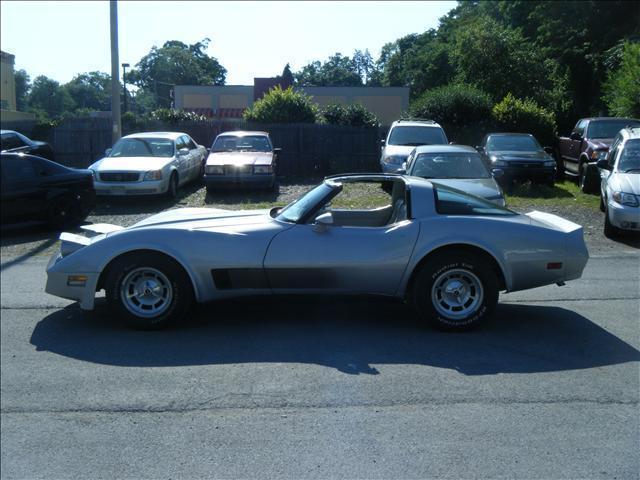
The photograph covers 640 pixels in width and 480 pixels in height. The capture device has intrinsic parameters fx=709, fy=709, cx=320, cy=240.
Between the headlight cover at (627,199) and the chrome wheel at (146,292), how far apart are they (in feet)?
25.5

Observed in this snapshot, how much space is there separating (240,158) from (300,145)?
5.58 m

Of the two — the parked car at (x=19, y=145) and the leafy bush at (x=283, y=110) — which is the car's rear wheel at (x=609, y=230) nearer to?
the leafy bush at (x=283, y=110)

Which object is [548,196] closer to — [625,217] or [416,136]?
[416,136]

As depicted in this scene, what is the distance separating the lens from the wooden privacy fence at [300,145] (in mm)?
22625

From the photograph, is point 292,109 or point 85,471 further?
point 292,109

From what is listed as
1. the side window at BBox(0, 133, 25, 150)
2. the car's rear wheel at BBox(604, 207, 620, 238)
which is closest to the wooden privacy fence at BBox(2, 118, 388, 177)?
the side window at BBox(0, 133, 25, 150)

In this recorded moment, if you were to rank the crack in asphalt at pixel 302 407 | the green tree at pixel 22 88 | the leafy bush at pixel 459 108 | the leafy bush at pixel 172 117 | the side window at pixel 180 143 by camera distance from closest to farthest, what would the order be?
the crack in asphalt at pixel 302 407, the side window at pixel 180 143, the leafy bush at pixel 172 117, the leafy bush at pixel 459 108, the green tree at pixel 22 88

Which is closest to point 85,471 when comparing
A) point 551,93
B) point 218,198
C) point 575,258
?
point 575,258

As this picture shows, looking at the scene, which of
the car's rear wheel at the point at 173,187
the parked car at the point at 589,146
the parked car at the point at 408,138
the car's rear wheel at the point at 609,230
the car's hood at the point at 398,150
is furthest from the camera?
the parked car at the point at 408,138

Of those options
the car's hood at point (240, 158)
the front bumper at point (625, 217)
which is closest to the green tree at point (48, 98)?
the car's hood at point (240, 158)

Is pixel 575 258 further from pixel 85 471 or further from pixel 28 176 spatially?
pixel 28 176

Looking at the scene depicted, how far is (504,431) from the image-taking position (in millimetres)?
4371

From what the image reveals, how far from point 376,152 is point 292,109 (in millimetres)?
3200

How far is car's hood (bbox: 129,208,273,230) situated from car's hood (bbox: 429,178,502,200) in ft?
17.7
